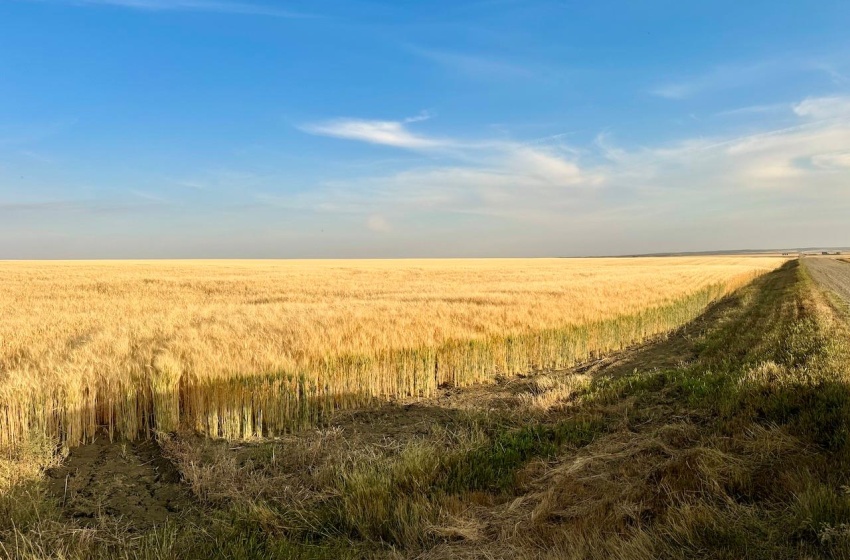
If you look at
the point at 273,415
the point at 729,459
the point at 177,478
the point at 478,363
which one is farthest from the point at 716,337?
the point at 177,478

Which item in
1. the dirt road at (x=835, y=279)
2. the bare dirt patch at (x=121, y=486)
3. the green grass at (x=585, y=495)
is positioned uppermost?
the dirt road at (x=835, y=279)

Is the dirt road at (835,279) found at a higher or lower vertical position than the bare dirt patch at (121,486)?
higher

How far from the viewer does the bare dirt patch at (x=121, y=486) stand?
4.47 meters

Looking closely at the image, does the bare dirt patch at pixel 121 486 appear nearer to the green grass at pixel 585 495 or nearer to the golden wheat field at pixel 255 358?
the green grass at pixel 585 495

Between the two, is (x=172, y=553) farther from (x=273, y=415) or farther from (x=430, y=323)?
(x=430, y=323)

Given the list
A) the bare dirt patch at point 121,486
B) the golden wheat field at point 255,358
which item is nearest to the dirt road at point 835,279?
the golden wheat field at point 255,358

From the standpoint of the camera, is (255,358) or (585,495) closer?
(585,495)

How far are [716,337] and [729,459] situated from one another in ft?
32.2

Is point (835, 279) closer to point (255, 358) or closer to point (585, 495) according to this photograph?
point (585, 495)

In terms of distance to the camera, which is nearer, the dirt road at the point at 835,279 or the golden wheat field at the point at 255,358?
the golden wheat field at the point at 255,358

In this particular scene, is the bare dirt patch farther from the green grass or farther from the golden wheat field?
the golden wheat field

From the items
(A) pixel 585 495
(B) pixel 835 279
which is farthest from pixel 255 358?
(B) pixel 835 279

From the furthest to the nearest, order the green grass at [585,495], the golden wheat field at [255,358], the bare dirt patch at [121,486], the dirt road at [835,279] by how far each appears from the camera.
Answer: the dirt road at [835,279] < the golden wheat field at [255,358] < the bare dirt patch at [121,486] < the green grass at [585,495]

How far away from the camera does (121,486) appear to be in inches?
197
